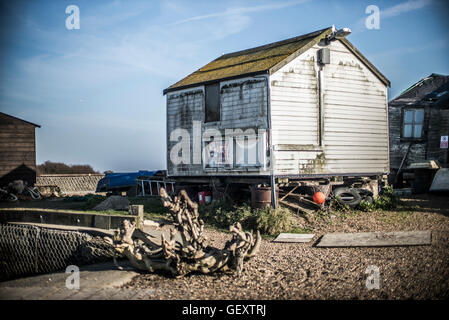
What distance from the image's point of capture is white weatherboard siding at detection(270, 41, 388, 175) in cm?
1424

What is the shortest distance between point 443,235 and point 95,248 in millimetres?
7850

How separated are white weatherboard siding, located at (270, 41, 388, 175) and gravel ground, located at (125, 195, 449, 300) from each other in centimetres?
533

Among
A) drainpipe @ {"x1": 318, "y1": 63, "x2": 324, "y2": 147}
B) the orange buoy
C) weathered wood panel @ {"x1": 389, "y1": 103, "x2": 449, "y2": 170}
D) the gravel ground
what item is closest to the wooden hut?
drainpipe @ {"x1": 318, "y1": 63, "x2": 324, "y2": 147}

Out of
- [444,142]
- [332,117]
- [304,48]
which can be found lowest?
[444,142]

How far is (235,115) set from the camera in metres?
15.1

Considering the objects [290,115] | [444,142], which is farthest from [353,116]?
[444,142]

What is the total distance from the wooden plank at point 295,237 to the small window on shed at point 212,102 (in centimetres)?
633

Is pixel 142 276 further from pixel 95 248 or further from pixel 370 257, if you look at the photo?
pixel 370 257

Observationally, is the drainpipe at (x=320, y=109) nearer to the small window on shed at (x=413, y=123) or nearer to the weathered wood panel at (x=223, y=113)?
the weathered wood panel at (x=223, y=113)

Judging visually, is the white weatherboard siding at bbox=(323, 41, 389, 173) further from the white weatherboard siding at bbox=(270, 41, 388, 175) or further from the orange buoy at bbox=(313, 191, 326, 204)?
the orange buoy at bbox=(313, 191, 326, 204)

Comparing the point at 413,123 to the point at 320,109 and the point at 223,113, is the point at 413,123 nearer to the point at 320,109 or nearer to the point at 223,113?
the point at 320,109

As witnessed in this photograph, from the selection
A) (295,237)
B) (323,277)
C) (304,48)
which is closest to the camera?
(323,277)

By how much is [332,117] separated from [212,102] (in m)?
4.71

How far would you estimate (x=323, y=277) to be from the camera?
7.02m
